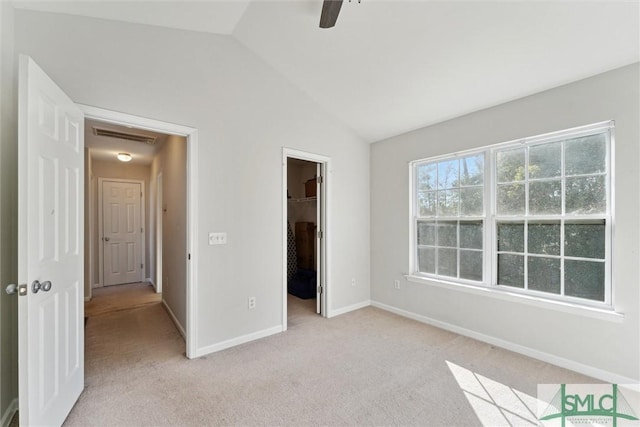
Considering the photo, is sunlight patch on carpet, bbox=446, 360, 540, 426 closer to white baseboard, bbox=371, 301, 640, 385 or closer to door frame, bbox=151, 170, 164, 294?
white baseboard, bbox=371, 301, 640, 385

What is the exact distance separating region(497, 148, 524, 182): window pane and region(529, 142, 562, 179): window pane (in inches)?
3.2

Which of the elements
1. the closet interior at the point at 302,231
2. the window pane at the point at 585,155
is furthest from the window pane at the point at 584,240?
the closet interior at the point at 302,231

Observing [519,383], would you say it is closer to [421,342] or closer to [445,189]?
[421,342]

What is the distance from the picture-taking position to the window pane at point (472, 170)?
3025 mm

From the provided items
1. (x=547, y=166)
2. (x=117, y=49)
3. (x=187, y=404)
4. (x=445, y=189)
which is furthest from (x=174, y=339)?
(x=547, y=166)

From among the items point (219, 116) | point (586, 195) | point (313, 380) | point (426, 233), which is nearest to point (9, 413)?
point (313, 380)

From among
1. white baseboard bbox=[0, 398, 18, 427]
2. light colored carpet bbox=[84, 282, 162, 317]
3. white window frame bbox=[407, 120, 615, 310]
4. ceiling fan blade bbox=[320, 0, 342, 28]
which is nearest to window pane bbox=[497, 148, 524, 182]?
white window frame bbox=[407, 120, 615, 310]

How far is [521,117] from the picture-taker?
8.68ft

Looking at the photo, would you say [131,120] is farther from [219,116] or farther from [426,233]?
[426,233]

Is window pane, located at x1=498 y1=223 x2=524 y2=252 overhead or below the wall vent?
below

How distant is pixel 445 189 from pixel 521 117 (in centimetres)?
104

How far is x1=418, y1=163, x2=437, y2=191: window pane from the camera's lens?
3485 millimetres

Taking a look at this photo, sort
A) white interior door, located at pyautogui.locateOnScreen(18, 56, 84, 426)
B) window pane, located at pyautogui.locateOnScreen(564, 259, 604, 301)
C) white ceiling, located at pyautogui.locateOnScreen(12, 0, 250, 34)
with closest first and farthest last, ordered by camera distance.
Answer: white interior door, located at pyautogui.locateOnScreen(18, 56, 84, 426) < white ceiling, located at pyautogui.locateOnScreen(12, 0, 250, 34) < window pane, located at pyautogui.locateOnScreen(564, 259, 604, 301)

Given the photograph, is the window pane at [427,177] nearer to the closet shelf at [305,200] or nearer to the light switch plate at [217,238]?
the closet shelf at [305,200]
